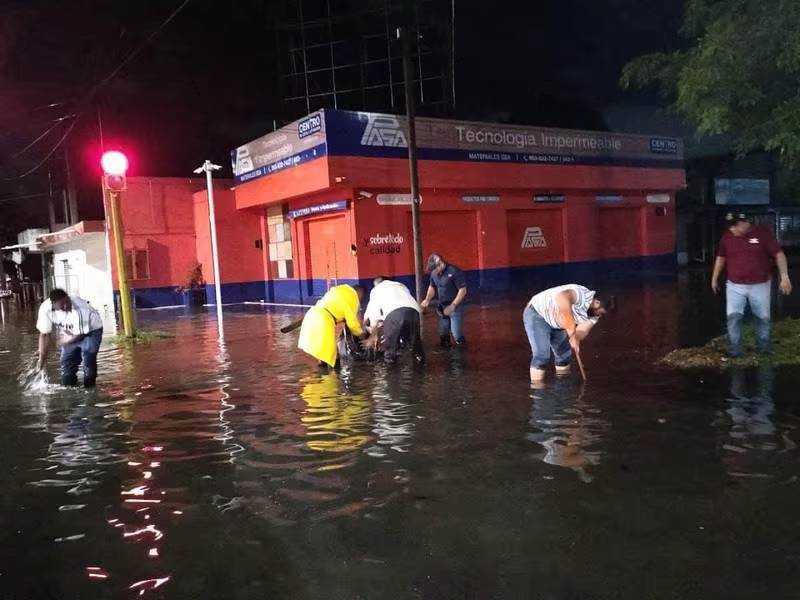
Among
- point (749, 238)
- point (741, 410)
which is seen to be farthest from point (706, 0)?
point (741, 410)

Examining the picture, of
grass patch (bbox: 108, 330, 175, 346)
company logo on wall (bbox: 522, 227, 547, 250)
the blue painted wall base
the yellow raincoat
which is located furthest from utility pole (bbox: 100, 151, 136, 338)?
company logo on wall (bbox: 522, 227, 547, 250)

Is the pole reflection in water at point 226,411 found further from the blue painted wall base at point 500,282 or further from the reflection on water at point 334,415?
the blue painted wall base at point 500,282

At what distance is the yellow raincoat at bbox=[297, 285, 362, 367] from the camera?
9078mm

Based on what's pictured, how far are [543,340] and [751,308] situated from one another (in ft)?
8.57

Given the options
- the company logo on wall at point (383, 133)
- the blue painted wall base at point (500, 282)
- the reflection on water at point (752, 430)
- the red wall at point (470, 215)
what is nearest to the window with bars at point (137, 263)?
the blue painted wall base at point (500, 282)

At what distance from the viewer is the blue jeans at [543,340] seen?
7.75 meters

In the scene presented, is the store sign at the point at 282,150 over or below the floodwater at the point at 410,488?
over

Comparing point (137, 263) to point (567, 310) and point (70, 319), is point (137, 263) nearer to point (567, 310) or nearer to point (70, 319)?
point (70, 319)

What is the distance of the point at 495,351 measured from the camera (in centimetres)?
1071

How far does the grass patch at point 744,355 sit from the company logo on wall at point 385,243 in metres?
12.1

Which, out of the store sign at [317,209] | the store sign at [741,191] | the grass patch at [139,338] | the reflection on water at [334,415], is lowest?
the reflection on water at [334,415]

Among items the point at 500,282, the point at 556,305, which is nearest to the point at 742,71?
the point at 556,305

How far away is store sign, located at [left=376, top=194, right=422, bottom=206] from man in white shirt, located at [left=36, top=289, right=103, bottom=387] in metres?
12.8

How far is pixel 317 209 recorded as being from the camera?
21.7 metres
